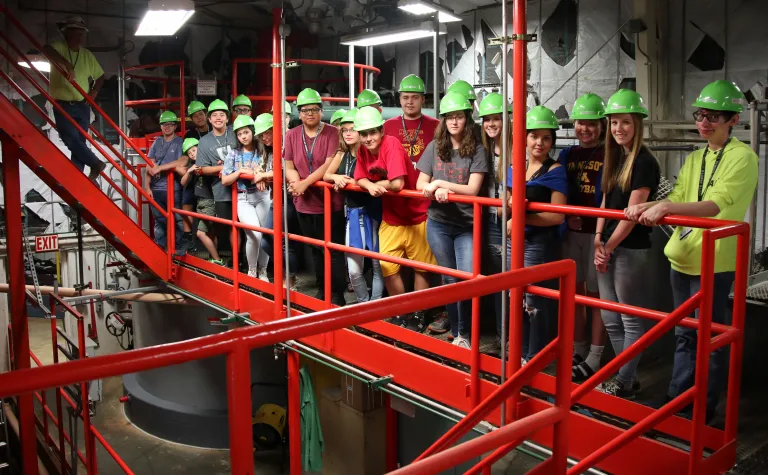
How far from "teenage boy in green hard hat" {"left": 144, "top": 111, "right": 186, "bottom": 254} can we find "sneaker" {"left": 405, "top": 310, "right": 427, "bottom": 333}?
378 centimetres

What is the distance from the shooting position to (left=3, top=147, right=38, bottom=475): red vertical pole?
645cm

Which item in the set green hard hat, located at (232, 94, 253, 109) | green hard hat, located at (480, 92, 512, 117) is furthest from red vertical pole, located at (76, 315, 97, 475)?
green hard hat, located at (480, 92, 512, 117)

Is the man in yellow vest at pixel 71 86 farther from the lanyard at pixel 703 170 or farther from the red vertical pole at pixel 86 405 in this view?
the lanyard at pixel 703 170

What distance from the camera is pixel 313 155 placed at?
6.78 m

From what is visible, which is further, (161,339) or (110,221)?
(161,339)

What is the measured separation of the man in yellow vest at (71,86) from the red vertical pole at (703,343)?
6.61 m

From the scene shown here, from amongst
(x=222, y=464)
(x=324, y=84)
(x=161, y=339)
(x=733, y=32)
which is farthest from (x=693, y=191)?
(x=324, y=84)

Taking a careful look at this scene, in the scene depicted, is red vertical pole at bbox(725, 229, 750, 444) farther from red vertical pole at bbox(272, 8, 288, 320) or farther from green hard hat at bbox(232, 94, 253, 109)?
green hard hat at bbox(232, 94, 253, 109)

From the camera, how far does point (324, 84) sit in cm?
1827

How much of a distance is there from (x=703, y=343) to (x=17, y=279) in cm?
617

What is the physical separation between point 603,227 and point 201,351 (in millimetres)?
3185

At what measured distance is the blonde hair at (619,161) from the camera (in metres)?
4.36

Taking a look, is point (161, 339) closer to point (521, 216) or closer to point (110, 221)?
point (110, 221)

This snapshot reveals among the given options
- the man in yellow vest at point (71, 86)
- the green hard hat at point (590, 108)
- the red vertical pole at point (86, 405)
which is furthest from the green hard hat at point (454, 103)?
the man in yellow vest at point (71, 86)
